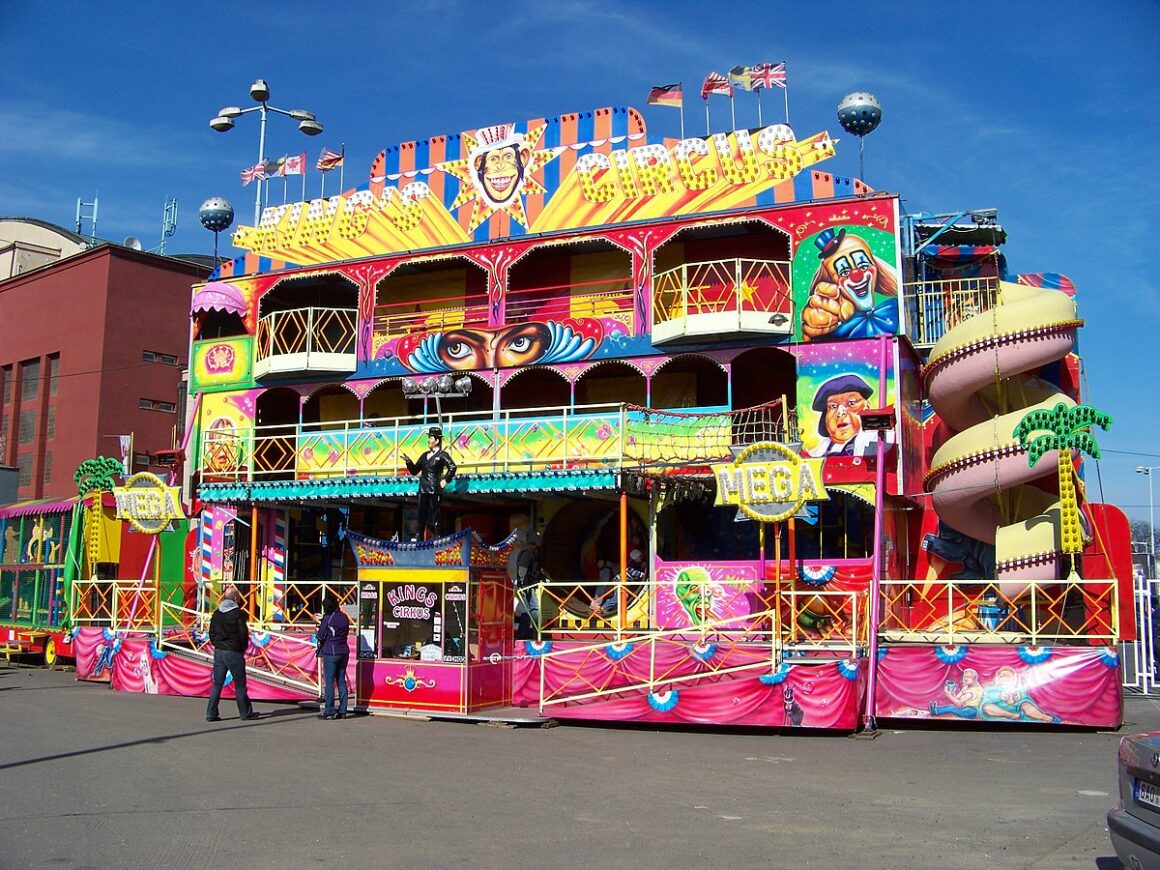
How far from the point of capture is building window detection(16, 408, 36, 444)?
35.0m

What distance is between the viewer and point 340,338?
24.9m

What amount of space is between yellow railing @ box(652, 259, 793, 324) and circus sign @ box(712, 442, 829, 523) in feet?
18.3

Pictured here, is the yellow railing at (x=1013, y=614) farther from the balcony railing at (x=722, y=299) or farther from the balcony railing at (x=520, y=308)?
the balcony railing at (x=520, y=308)

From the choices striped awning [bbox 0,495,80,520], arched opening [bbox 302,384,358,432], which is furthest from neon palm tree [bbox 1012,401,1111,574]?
striped awning [bbox 0,495,80,520]

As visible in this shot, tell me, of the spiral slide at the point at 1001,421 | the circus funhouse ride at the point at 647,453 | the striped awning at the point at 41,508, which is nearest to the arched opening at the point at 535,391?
the circus funhouse ride at the point at 647,453

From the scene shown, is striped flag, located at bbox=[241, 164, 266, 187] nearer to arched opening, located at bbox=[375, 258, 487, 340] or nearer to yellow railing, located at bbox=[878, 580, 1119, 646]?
arched opening, located at bbox=[375, 258, 487, 340]

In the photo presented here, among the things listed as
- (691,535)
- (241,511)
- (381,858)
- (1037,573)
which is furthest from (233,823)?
(241,511)

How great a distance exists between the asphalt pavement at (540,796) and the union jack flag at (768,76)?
40.6 ft

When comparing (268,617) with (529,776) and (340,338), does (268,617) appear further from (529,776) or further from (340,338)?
(529,776)

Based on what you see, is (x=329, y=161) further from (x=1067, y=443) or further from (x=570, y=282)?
(x=1067, y=443)

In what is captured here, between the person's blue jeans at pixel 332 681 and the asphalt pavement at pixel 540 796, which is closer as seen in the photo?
the asphalt pavement at pixel 540 796

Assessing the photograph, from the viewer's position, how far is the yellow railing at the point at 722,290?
69.2ft

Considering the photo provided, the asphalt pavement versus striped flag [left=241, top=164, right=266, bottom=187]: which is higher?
striped flag [left=241, top=164, right=266, bottom=187]

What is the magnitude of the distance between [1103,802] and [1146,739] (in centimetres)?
328
